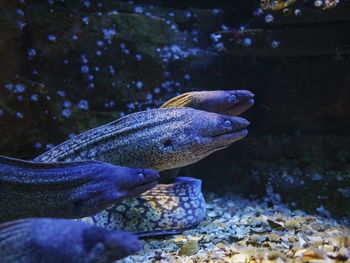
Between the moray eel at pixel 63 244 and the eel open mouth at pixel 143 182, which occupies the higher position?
the eel open mouth at pixel 143 182

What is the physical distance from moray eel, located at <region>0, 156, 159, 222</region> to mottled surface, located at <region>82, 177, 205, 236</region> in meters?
0.86

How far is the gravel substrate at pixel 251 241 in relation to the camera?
1724 millimetres

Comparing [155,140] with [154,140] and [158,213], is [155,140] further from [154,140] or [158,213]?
[158,213]

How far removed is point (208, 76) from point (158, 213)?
2518mm

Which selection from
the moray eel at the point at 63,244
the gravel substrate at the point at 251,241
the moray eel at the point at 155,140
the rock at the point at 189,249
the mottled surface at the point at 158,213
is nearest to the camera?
the moray eel at the point at 63,244

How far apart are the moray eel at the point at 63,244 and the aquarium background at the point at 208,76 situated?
8.51 feet

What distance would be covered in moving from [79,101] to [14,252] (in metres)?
2.85

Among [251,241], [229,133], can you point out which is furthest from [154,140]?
[251,241]

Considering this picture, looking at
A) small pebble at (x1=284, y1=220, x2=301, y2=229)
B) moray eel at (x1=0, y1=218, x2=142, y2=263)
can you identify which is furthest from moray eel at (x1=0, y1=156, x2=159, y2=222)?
small pebble at (x1=284, y1=220, x2=301, y2=229)

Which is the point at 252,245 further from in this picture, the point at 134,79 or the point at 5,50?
the point at 5,50

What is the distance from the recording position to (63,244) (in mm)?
1184

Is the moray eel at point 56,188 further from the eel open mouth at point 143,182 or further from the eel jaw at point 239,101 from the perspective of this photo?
the eel jaw at point 239,101

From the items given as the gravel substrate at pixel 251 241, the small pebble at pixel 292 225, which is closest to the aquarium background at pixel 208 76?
the gravel substrate at pixel 251 241

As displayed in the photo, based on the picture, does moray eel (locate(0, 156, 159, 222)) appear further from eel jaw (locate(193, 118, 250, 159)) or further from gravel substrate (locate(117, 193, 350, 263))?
eel jaw (locate(193, 118, 250, 159))
